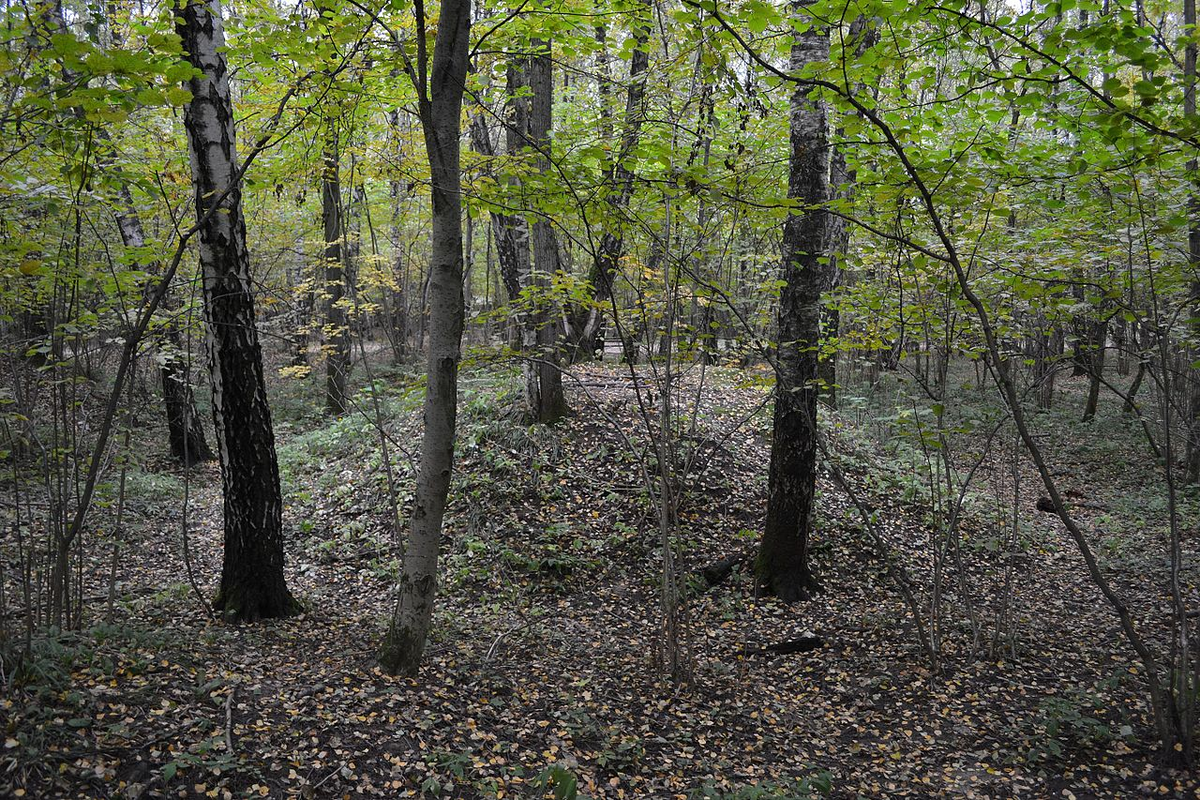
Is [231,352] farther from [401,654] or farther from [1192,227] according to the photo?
[1192,227]

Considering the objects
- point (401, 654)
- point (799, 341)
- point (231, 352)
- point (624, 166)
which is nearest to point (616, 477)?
point (799, 341)

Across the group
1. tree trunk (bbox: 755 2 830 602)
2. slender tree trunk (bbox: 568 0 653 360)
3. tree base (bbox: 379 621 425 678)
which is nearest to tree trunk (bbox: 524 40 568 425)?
slender tree trunk (bbox: 568 0 653 360)

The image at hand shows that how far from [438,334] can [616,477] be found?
177 inches

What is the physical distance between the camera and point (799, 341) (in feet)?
17.5

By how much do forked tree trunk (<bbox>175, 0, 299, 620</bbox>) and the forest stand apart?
27 millimetres

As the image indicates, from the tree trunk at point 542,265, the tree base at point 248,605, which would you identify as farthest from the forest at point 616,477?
the tree trunk at point 542,265

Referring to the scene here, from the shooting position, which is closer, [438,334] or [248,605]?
[438,334]

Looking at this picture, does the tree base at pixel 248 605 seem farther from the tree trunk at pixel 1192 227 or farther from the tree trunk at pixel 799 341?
the tree trunk at pixel 1192 227

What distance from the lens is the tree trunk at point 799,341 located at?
5.63 m

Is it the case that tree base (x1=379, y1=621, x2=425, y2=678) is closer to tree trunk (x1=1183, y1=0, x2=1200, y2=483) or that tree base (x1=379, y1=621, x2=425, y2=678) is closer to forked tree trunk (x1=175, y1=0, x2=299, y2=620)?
forked tree trunk (x1=175, y1=0, x2=299, y2=620)

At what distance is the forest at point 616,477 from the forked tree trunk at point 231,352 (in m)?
0.03

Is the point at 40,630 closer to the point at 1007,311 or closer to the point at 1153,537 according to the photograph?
the point at 1007,311

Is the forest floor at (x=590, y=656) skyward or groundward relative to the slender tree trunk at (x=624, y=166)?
groundward

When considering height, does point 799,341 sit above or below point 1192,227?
below
